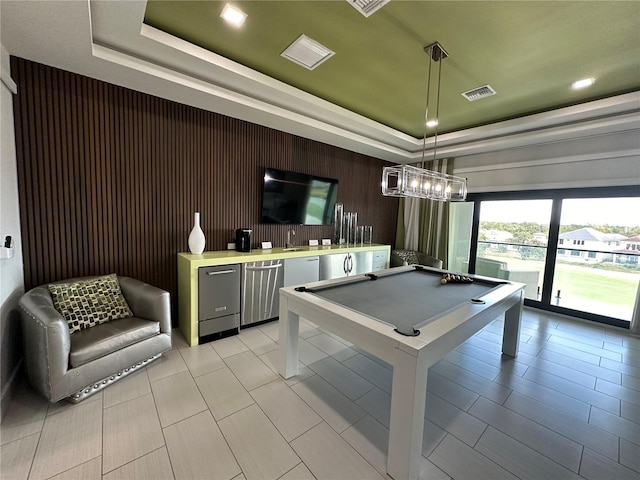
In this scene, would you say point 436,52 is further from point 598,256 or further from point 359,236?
point 598,256

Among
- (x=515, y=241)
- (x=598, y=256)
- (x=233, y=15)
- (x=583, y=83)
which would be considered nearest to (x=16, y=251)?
(x=233, y=15)

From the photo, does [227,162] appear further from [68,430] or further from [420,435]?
[420,435]

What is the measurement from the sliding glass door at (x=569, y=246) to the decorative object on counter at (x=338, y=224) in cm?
254

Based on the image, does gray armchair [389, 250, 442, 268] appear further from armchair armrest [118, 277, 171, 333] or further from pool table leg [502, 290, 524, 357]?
armchair armrest [118, 277, 171, 333]

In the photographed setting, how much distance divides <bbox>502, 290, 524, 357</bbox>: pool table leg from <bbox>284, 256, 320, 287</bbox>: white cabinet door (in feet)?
7.63

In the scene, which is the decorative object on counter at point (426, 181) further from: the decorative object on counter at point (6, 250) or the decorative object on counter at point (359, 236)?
the decorative object on counter at point (6, 250)

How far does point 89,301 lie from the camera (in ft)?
7.34

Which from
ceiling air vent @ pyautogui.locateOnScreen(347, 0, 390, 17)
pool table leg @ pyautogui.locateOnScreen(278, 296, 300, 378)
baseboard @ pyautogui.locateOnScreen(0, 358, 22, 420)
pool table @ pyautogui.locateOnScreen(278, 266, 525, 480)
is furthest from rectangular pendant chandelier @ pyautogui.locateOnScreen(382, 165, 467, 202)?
baseboard @ pyautogui.locateOnScreen(0, 358, 22, 420)

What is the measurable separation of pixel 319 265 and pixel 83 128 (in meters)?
3.00

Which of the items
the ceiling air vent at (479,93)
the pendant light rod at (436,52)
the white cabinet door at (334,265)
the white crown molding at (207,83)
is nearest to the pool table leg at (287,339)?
the white cabinet door at (334,265)

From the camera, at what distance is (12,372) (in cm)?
196

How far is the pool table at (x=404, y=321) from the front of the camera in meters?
1.39

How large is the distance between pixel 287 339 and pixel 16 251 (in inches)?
91.0

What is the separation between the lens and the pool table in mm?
1388
